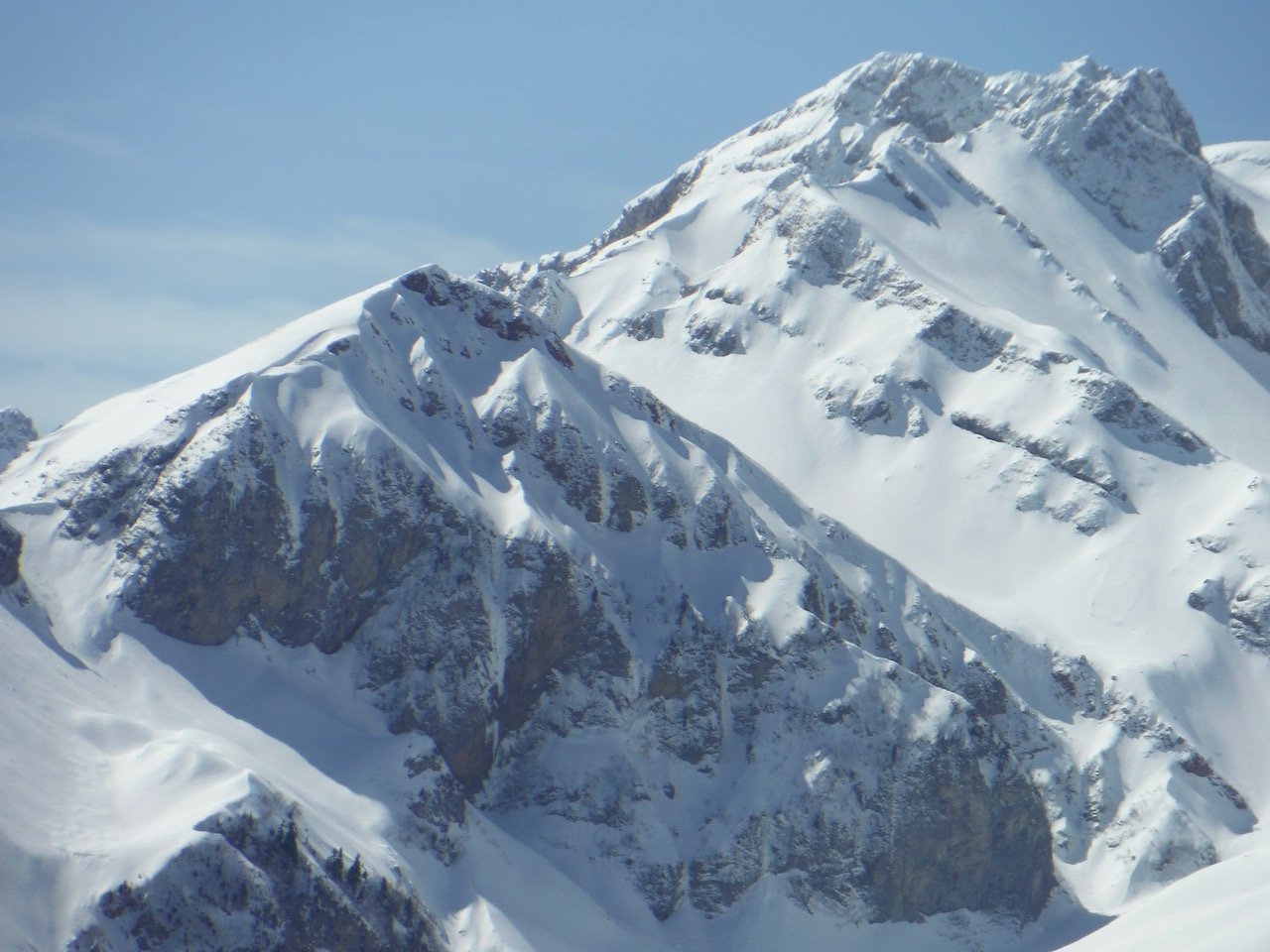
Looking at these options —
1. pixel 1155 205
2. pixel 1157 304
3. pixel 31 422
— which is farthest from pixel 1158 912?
pixel 1155 205

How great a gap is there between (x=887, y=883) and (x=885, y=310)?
255ft

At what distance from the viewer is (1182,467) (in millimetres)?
134750

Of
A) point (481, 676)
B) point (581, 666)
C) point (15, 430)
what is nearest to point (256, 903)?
point (481, 676)

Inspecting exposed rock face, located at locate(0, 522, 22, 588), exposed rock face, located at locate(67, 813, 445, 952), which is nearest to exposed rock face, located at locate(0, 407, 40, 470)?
exposed rock face, located at locate(0, 522, 22, 588)

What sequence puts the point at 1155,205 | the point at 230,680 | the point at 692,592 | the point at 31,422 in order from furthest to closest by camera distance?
1. the point at 1155,205
2. the point at 31,422
3. the point at 692,592
4. the point at 230,680

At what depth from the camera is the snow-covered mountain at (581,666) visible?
217 ft

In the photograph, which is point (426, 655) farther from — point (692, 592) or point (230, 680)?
point (692, 592)

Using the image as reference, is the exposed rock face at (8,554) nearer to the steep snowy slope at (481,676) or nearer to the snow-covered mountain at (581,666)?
the snow-covered mountain at (581,666)

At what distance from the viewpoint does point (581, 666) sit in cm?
8869

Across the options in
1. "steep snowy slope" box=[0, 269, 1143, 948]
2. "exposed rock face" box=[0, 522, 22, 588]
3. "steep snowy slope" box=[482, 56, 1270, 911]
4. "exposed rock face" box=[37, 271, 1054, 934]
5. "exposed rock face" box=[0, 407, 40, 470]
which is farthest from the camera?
"exposed rock face" box=[0, 407, 40, 470]

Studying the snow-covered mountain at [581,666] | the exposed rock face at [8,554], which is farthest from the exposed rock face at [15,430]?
the exposed rock face at [8,554]

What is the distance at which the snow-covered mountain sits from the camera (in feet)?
217

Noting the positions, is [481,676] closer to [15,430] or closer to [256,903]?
[256,903]

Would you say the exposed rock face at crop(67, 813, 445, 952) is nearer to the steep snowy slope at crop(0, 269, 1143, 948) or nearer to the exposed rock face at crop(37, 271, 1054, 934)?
the steep snowy slope at crop(0, 269, 1143, 948)
